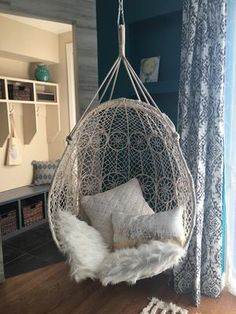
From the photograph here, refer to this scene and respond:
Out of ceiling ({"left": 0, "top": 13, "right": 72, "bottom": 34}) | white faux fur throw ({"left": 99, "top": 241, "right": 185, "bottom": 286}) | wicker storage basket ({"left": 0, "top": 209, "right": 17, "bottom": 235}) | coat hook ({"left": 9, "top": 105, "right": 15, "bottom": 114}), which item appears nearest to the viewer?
white faux fur throw ({"left": 99, "top": 241, "right": 185, "bottom": 286})

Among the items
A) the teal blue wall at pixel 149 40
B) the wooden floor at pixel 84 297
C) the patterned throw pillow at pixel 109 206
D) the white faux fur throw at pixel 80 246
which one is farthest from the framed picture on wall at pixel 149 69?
the wooden floor at pixel 84 297

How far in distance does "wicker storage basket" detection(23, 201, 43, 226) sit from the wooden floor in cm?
99

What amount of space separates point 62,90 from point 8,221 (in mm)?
1791

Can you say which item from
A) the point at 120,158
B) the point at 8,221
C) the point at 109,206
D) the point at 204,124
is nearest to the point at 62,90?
the point at 8,221

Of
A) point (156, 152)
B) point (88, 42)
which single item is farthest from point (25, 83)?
point (156, 152)

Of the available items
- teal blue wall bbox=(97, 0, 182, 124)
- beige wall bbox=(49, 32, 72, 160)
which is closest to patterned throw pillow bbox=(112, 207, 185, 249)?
teal blue wall bbox=(97, 0, 182, 124)

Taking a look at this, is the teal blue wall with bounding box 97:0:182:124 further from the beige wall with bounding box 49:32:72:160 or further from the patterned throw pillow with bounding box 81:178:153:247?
the beige wall with bounding box 49:32:72:160

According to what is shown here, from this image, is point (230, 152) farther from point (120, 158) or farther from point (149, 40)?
point (149, 40)

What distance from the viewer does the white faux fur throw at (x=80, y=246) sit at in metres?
1.49

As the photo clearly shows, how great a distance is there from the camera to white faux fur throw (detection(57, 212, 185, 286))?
142cm

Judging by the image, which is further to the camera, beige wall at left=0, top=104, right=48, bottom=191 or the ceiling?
beige wall at left=0, top=104, right=48, bottom=191

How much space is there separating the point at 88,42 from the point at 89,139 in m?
0.85

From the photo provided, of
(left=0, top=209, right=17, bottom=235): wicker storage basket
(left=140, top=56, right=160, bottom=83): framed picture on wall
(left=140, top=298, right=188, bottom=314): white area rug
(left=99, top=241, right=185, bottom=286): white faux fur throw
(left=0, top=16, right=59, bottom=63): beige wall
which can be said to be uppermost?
(left=0, top=16, right=59, bottom=63): beige wall

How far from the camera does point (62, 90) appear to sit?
3.77 meters
